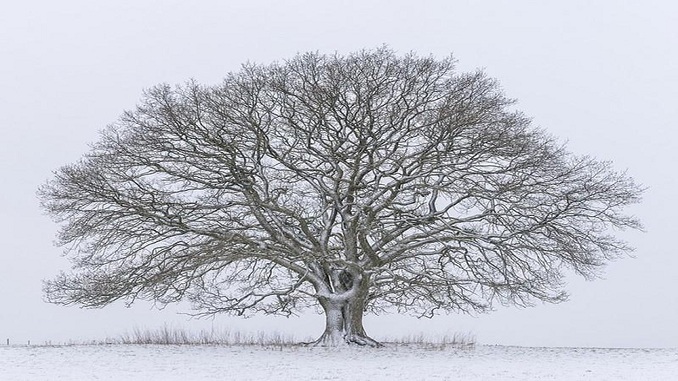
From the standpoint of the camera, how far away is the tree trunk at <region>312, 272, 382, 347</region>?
25500 mm

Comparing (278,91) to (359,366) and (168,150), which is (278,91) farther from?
(359,366)

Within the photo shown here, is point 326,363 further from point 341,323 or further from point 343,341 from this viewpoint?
point 341,323

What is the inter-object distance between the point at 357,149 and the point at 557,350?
7.22 meters

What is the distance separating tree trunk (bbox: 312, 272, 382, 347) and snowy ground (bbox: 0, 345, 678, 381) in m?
0.69

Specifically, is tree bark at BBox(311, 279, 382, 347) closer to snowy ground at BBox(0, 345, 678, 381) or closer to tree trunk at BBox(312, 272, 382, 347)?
tree trunk at BBox(312, 272, 382, 347)

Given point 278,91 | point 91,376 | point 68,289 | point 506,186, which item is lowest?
point 91,376

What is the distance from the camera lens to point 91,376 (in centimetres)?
1939

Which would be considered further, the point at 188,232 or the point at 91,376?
the point at 188,232

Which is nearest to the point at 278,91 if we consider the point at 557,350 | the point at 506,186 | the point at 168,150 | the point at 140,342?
the point at 168,150

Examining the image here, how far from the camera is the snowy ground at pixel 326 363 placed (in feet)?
64.1

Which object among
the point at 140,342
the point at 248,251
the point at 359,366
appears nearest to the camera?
the point at 359,366

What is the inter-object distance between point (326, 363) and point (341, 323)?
13.4ft

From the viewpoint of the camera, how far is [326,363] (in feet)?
70.9

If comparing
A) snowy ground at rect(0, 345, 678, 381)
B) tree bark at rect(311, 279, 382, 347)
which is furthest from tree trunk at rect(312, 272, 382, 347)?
snowy ground at rect(0, 345, 678, 381)
